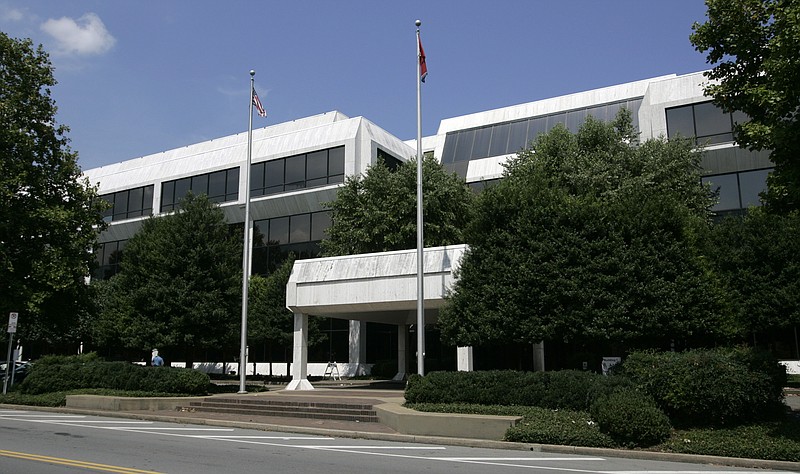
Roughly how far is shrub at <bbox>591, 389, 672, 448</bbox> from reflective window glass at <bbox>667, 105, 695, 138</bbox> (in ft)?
87.5

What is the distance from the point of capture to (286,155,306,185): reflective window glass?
1778 inches

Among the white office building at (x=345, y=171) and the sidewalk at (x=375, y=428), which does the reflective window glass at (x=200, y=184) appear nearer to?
the white office building at (x=345, y=171)

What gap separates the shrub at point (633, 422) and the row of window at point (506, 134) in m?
30.8

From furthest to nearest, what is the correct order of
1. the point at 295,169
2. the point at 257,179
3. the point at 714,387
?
the point at 257,179 → the point at 295,169 → the point at 714,387

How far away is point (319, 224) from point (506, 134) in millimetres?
14201

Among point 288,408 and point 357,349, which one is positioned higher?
point 357,349

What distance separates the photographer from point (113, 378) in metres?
Answer: 24.7

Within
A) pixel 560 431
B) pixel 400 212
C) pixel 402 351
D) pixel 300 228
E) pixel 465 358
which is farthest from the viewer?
pixel 300 228

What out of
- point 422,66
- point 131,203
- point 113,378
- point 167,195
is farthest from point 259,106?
point 131,203

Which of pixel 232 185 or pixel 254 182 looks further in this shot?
pixel 232 185

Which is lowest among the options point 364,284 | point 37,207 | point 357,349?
point 357,349

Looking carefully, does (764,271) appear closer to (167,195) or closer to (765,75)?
(765,75)

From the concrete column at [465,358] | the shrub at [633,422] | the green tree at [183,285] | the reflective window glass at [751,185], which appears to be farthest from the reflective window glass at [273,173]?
the shrub at [633,422]

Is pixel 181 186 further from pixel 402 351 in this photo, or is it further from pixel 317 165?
pixel 402 351
